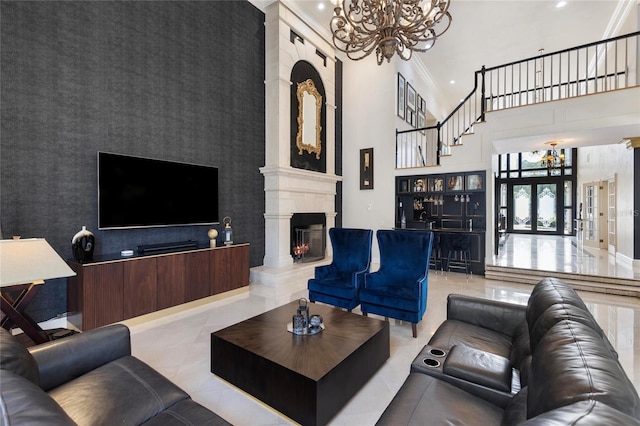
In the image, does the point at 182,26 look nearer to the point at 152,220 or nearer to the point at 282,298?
the point at 152,220

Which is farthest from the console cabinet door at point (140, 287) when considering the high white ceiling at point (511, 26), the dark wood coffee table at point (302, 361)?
the high white ceiling at point (511, 26)

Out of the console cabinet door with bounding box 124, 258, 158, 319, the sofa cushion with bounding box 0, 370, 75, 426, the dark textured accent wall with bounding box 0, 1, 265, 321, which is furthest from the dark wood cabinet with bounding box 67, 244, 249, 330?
the sofa cushion with bounding box 0, 370, 75, 426

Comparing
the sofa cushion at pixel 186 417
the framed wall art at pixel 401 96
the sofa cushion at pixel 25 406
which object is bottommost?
the sofa cushion at pixel 186 417

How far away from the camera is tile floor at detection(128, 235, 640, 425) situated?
205 cm

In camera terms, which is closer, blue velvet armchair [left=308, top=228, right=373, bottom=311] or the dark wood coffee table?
the dark wood coffee table

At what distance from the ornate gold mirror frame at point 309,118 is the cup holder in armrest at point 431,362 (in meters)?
4.75

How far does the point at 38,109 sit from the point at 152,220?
1577 mm

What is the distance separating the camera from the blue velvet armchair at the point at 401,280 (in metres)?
3.13

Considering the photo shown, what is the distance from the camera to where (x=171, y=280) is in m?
3.73

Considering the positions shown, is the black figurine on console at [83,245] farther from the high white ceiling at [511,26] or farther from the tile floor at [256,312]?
the high white ceiling at [511,26]

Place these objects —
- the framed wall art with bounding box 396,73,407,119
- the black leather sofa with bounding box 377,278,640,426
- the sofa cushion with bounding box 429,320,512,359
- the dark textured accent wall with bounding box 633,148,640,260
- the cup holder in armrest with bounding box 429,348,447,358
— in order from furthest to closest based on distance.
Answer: the framed wall art with bounding box 396,73,407,119
the dark textured accent wall with bounding box 633,148,640,260
the sofa cushion with bounding box 429,320,512,359
the cup holder in armrest with bounding box 429,348,447,358
the black leather sofa with bounding box 377,278,640,426

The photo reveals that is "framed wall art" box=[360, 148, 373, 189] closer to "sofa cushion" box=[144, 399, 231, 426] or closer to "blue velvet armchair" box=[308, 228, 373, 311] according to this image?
"blue velvet armchair" box=[308, 228, 373, 311]

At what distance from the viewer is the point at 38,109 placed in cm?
302

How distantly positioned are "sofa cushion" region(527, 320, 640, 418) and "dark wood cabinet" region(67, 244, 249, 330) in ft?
12.1
